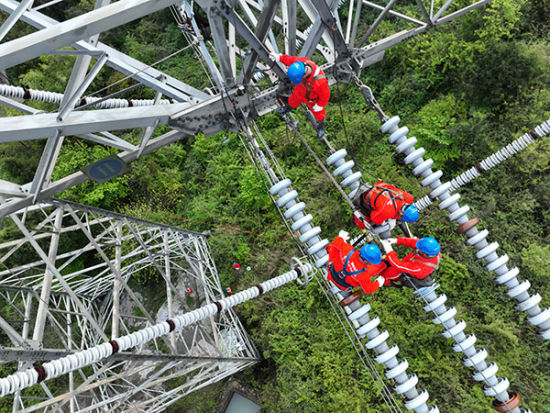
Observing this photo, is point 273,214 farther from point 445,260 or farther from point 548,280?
point 548,280

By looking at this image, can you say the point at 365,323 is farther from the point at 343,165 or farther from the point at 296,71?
the point at 296,71

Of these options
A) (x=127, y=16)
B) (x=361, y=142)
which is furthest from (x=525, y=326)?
(x=127, y=16)

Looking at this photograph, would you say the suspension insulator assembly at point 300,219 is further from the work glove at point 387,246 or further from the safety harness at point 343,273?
the work glove at point 387,246

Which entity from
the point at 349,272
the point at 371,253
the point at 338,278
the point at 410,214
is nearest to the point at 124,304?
the point at 338,278

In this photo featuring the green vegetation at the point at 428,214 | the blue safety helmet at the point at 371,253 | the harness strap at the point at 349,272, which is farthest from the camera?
the green vegetation at the point at 428,214

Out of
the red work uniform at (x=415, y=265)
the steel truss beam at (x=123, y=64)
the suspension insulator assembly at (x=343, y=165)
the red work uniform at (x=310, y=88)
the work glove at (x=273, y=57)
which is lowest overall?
the red work uniform at (x=415, y=265)

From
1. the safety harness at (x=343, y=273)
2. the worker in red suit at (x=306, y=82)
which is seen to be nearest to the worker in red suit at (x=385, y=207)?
the safety harness at (x=343, y=273)

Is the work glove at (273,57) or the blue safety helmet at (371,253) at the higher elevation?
the work glove at (273,57)

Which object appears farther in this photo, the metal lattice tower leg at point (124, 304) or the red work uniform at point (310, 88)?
the metal lattice tower leg at point (124, 304)
